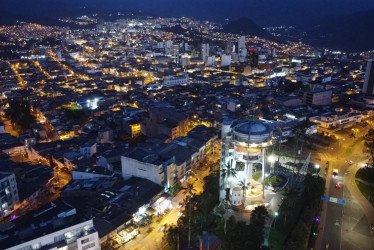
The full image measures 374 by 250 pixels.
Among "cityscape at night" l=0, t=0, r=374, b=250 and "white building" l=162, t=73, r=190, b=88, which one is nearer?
"cityscape at night" l=0, t=0, r=374, b=250

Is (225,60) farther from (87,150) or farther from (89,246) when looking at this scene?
(89,246)

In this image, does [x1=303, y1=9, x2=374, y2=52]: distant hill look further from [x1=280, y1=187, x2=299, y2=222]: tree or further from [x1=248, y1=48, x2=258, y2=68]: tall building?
[x1=280, y1=187, x2=299, y2=222]: tree

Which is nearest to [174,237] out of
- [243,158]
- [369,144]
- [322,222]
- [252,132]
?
[243,158]

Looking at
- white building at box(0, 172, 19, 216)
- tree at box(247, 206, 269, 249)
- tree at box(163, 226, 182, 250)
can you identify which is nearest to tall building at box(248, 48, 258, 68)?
tree at box(247, 206, 269, 249)

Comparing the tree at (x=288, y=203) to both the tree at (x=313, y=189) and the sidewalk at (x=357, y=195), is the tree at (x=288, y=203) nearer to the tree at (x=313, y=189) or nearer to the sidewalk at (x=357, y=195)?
the tree at (x=313, y=189)

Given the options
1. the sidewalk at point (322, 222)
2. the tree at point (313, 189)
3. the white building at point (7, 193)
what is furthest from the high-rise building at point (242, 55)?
the white building at point (7, 193)

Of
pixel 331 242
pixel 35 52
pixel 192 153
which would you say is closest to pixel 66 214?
pixel 192 153
